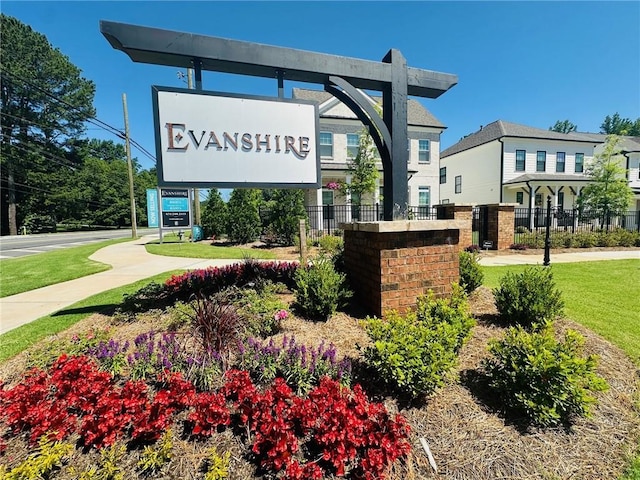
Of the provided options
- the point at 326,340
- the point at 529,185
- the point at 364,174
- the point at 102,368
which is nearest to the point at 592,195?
the point at 529,185

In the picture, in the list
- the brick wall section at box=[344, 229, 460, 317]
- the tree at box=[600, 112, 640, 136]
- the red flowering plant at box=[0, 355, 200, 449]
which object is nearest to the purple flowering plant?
the red flowering plant at box=[0, 355, 200, 449]

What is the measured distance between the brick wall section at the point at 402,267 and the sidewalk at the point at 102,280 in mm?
5008

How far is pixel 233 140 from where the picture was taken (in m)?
3.49

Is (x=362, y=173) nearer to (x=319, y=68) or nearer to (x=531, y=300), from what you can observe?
(x=319, y=68)

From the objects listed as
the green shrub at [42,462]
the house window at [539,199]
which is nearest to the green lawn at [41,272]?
the green shrub at [42,462]

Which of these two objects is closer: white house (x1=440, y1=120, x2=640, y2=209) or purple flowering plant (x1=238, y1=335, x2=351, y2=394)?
purple flowering plant (x1=238, y1=335, x2=351, y2=394)

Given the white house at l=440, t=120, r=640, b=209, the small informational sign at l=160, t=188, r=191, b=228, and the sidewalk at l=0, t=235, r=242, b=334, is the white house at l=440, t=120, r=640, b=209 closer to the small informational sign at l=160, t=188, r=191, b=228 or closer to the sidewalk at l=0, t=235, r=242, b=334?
the small informational sign at l=160, t=188, r=191, b=228

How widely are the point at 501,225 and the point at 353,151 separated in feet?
33.9

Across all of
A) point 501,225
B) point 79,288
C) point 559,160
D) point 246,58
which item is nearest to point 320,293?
point 246,58

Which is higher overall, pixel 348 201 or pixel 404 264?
pixel 348 201

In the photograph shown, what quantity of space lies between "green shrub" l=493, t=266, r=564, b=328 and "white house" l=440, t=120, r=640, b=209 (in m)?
20.7

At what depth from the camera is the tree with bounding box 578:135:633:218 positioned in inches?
701

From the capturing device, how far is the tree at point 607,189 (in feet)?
58.4

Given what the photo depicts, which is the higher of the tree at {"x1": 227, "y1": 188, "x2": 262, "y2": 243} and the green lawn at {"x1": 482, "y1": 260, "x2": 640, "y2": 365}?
the tree at {"x1": 227, "y1": 188, "x2": 262, "y2": 243}
